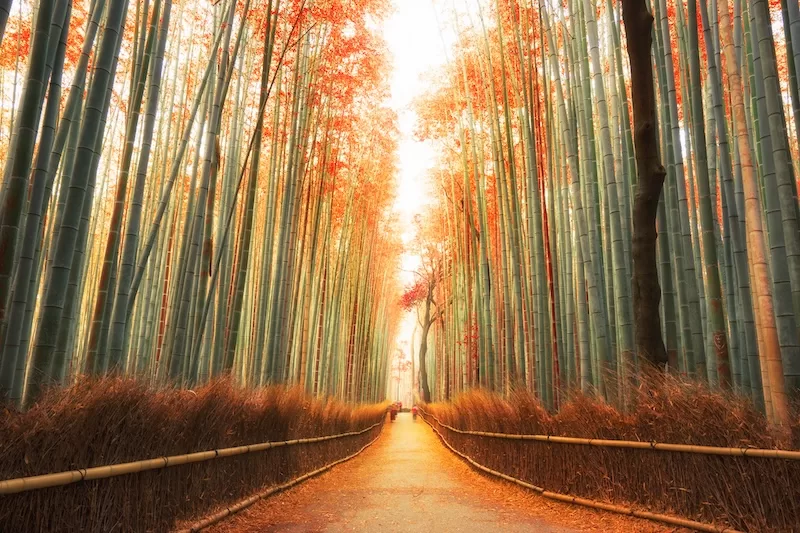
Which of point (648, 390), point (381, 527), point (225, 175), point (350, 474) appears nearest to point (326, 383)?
point (350, 474)

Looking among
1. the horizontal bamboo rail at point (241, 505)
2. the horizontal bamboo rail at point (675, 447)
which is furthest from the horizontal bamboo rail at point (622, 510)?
the horizontal bamboo rail at point (241, 505)

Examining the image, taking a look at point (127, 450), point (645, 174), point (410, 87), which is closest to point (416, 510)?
point (127, 450)

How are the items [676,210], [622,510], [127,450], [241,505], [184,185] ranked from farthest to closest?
[184,185], [676,210], [241,505], [622,510], [127,450]

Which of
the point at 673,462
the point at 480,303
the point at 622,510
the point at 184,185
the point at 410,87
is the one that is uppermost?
the point at 410,87

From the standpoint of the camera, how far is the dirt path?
115 inches

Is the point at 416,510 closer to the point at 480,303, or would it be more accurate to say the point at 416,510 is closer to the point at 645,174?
the point at 645,174

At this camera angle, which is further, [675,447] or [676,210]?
[676,210]

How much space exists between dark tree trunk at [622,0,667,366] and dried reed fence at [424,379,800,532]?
1.25ft

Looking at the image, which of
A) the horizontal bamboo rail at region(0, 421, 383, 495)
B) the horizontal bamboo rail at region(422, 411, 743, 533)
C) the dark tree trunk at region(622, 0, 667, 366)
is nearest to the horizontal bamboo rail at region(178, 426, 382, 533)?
the horizontal bamboo rail at region(0, 421, 383, 495)

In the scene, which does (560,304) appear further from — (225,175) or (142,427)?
(142,427)

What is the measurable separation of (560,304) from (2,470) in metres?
4.92

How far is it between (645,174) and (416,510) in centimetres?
242

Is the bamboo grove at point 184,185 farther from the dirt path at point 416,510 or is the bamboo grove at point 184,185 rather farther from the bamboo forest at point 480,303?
the dirt path at point 416,510

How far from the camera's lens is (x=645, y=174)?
3.12 metres
